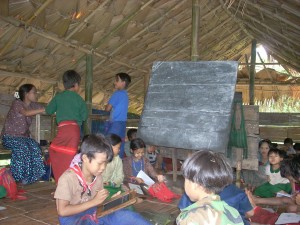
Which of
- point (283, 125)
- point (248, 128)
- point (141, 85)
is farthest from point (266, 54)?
point (248, 128)

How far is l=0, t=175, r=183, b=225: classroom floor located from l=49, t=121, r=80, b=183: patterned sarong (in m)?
0.40

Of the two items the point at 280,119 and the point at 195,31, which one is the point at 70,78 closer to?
the point at 195,31

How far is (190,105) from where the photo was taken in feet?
13.8

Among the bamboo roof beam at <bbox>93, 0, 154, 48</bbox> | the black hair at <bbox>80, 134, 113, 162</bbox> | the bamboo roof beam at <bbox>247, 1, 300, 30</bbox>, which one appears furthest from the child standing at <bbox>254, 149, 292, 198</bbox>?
the bamboo roof beam at <bbox>93, 0, 154, 48</bbox>

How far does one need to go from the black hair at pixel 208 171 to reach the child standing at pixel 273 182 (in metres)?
2.93

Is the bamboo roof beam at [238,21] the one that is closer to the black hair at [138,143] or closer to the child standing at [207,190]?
the black hair at [138,143]

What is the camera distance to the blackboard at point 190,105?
388cm

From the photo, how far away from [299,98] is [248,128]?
9.98 meters

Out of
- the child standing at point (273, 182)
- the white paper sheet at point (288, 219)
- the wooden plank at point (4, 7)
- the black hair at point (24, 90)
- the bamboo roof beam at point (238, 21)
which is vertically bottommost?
the white paper sheet at point (288, 219)

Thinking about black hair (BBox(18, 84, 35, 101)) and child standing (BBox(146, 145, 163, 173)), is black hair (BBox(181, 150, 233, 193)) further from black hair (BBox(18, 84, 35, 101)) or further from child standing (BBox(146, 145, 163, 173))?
child standing (BBox(146, 145, 163, 173))


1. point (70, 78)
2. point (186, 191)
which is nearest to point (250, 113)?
point (70, 78)

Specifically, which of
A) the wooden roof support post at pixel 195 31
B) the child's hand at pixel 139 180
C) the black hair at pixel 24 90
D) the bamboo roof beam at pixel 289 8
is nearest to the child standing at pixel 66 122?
the black hair at pixel 24 90

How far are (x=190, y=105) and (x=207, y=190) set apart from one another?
2.74 meters

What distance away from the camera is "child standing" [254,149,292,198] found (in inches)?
Result: 161
